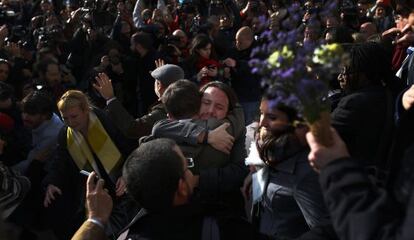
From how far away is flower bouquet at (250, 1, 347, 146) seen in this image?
1.64m

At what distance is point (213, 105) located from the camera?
11.7ft

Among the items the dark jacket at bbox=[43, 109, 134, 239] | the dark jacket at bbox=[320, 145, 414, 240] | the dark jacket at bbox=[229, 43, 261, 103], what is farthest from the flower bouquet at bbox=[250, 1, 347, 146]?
the dark jacket at bbox=[229, 43, 261, 103]

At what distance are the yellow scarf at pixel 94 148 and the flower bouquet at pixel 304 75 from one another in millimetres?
2429

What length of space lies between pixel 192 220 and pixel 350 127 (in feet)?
3.44

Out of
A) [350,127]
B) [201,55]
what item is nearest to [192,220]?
[350,127]

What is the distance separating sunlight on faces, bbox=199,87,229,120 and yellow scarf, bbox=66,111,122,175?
0.75m

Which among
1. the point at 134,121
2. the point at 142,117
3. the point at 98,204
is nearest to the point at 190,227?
the point at 98,204

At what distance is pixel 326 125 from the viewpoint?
5.52 ft

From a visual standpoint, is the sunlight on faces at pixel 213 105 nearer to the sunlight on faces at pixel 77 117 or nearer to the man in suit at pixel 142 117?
the man in suit at pixel 142 117

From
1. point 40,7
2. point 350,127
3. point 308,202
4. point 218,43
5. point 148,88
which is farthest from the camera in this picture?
point 40,7

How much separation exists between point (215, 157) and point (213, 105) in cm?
36

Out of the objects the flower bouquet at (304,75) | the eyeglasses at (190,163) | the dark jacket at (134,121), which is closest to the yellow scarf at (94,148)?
the dark jacket at (134,121)

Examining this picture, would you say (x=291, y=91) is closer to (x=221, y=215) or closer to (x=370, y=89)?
(x=221, y=215)

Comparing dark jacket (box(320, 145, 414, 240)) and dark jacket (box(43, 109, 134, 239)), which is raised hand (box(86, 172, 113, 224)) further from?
dark jacket (box(43, 109, 134, 239))
